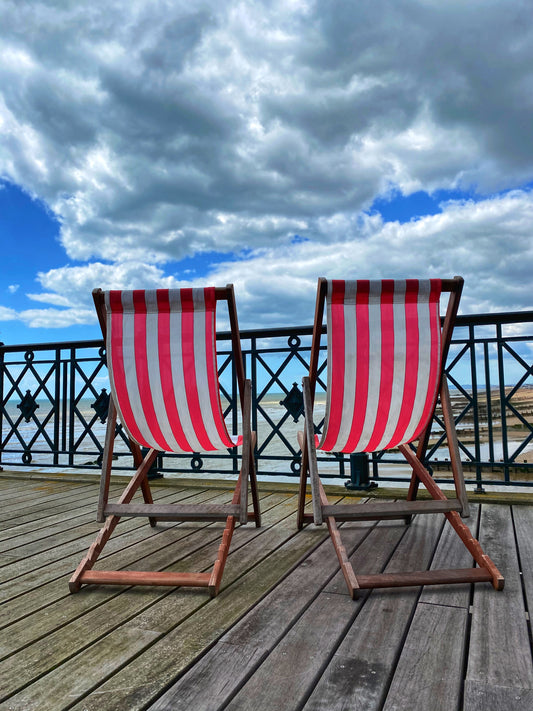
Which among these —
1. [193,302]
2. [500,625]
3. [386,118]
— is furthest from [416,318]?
[386,118]

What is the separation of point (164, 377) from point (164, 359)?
3.0 inches

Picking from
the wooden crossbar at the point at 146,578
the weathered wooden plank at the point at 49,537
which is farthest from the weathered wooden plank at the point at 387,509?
the weathered wooden plank at the point at 49,537

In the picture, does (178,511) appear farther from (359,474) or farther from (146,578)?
(359,474)

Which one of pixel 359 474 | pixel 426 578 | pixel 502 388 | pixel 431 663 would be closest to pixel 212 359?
pixel 426 578

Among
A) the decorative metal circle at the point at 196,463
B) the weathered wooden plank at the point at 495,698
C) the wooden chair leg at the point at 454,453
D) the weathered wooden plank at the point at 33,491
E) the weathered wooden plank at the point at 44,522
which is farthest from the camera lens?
the decorative metal circle at the point at 196,463

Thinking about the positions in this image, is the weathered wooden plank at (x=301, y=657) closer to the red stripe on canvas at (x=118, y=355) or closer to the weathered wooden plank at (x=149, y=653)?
the weathered wooden plank at (x=149, y=653)

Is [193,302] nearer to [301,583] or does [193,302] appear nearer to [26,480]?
[301,583]

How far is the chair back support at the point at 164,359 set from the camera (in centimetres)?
190

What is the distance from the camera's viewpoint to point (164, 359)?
1948 millimetres

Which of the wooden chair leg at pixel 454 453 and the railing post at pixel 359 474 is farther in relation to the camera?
Result: the railing post at pixel 359 474

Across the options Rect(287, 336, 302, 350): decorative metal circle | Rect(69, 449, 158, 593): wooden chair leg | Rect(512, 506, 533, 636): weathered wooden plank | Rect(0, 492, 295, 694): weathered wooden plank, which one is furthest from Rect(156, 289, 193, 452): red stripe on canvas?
Rect(287, 336, 302, 350): decorative metal circle

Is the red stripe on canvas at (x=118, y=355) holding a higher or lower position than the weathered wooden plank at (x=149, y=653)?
higher

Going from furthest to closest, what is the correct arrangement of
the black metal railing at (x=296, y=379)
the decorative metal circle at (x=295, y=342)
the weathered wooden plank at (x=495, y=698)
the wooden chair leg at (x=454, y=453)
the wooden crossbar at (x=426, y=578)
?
the decorative metal circle at (x=295, y=342) < the black metal railing at (x=296, y=379) < the wooden chair leg at (x=454, y=453) < the wooden crossbar at (x=426, y=578) < the weathered wooden plank at (x=495, y=698)

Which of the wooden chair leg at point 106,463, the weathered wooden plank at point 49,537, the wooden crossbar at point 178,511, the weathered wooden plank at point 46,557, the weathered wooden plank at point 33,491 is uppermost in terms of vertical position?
the wooden chair leg at point 106,463
